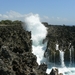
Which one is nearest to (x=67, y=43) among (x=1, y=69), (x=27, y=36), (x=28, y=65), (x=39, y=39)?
(x=27, y=36)

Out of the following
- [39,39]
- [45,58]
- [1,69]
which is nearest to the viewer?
[1,69]

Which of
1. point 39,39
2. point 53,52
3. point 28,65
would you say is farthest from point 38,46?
point 28,65

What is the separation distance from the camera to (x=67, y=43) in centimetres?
3650

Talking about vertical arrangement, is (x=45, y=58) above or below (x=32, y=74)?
below

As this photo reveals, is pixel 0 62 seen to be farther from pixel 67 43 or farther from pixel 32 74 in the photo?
pixel 67 43

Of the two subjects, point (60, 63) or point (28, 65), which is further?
point (60, 63)

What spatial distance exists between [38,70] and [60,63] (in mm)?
20342

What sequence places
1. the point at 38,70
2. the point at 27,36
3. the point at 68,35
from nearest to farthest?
the point at 38,70 → the point at 27,36 → the point at 68,35

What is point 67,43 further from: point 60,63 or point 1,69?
point 1,69

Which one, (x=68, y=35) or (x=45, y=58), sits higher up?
(x=68, y=35)

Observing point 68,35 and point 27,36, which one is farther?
point 68,35

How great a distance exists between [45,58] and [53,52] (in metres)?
1.48

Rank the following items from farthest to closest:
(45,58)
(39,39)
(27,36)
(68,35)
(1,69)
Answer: (39,39), (68,35), (45,58), (27,36), (1,69)

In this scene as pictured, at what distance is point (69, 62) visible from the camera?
35.3m
